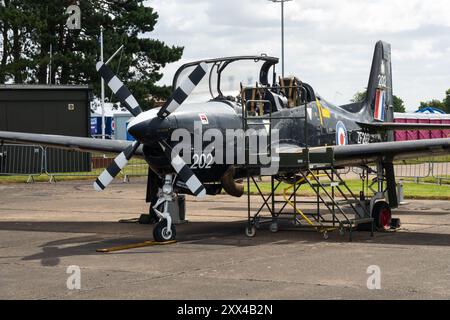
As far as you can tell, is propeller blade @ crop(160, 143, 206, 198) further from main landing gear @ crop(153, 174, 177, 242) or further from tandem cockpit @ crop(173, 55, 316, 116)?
tandem cockpit @ crop(173, 55, 316, 116)

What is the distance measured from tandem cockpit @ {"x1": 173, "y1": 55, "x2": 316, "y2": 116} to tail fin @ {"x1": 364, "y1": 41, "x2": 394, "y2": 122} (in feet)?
13.5

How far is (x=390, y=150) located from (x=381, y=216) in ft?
5.15

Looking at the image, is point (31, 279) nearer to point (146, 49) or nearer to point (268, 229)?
point (268, 229)

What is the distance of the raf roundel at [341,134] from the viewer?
17688 millimetres

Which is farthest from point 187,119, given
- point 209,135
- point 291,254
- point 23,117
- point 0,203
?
point 23,117

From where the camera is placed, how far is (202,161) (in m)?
14.4

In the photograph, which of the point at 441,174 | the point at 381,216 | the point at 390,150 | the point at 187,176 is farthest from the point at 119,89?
the point at 441,174

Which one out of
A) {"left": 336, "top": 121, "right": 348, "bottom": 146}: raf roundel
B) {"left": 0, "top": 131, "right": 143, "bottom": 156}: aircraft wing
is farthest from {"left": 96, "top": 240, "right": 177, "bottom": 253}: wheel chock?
{"left": 336, "top": 121, "right": 348, "bottom": 146}: raf roundel

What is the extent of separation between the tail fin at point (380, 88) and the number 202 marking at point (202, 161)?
21.5 feet

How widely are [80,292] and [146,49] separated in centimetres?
4913

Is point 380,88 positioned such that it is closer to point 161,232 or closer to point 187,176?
point 187,176

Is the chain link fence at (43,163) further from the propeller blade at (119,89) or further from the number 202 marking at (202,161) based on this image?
the number 202 marking at (202,161)

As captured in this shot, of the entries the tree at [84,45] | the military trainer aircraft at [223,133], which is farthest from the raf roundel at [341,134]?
the tree at [84,45]

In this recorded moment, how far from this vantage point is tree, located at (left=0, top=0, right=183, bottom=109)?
5466 centimetres
